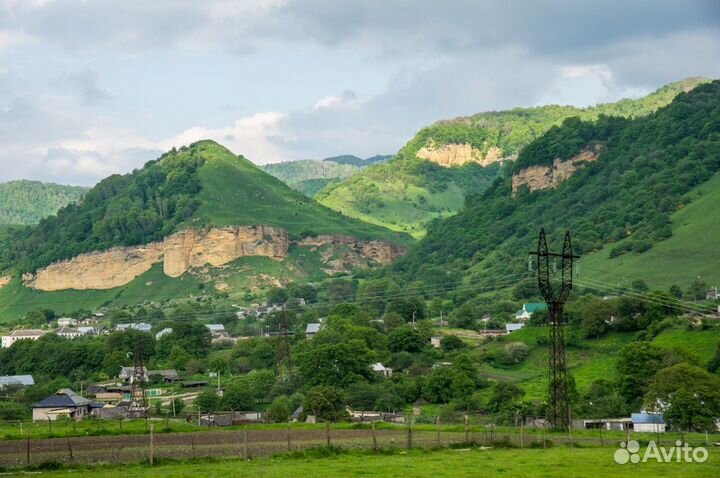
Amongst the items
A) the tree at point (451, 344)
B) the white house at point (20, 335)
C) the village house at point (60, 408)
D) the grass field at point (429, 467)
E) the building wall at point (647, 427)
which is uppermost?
the white house at point (20, 335)

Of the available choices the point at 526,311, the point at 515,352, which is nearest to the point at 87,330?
the point at 526,311

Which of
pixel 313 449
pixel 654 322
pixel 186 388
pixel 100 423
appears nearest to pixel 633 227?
pixel 654 322

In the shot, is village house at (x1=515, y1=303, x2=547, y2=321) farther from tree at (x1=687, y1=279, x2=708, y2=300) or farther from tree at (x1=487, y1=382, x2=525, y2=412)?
tree at (x1=487, y1=382, x2=525, y2=412)

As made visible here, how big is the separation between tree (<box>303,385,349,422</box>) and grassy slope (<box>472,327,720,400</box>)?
12.7 meters

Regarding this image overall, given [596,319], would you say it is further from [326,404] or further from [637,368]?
[326,404]

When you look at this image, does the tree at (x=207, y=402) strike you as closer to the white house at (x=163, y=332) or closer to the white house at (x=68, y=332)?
the white house at (x=163, y=332)

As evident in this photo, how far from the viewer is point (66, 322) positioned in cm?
18225

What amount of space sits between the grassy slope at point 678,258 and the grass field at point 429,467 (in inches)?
3212

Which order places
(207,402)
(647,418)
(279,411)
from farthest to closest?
(207,402)
(279,411)
(647,418)

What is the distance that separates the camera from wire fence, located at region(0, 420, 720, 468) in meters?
43.8

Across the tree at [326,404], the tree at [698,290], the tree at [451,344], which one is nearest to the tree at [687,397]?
the tree at [326,404]

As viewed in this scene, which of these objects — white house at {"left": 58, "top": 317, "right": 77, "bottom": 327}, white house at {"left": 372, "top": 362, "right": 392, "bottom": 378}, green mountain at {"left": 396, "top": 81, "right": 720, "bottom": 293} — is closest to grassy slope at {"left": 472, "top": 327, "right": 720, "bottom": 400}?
white house at {"left": 372, "top": 362, "right": 392, "bottom": 378}

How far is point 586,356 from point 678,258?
4408 cm

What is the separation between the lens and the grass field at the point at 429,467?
3588cm
